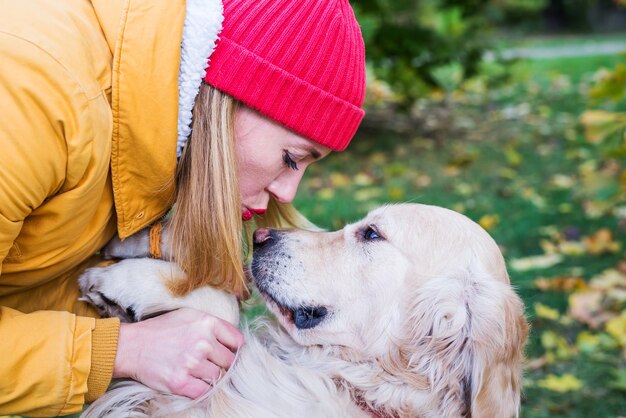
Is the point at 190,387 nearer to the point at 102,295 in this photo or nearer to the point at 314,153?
the point at 102,295

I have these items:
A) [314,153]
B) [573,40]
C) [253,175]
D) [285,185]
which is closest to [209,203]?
[253,175]

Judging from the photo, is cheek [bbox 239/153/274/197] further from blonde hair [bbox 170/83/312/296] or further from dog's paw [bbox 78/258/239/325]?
dog's paw [bbox 78/258/239/325]

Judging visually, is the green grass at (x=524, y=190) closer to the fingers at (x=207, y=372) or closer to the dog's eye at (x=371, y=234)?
the dog's eye at (x=371, y=234)

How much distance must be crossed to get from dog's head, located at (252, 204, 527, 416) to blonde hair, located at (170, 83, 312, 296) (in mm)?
130

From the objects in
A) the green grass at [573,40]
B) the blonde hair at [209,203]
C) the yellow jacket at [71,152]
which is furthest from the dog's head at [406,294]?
the green grass at [573,40]

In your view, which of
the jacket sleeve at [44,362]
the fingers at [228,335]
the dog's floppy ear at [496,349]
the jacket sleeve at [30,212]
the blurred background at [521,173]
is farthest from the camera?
the blurred background at [521,173]

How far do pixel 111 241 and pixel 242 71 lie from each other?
0.77m

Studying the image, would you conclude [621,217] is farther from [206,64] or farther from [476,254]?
[206,64]

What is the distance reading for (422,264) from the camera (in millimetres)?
2330

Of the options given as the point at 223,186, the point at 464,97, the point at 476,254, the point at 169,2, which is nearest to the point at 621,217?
the point at 476,254

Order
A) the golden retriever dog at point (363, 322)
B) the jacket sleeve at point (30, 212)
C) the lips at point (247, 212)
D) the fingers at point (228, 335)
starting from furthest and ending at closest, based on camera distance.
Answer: the lips at point (247, 212) < the fingers at point (228, 335) < the golden retriever dog at point (363, 322) < the jacket sleeve at point (30, 212)

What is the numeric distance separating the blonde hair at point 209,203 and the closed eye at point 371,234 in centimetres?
44

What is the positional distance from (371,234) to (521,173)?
4.06 m

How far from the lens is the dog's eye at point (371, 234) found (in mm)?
2447
